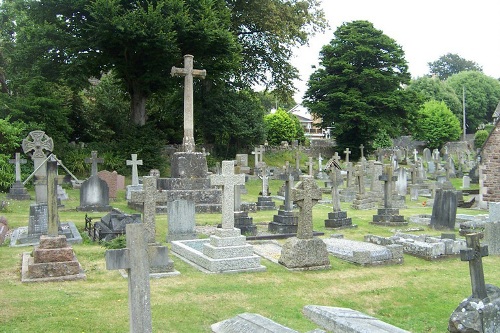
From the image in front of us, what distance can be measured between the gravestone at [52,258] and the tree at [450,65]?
100189 mm

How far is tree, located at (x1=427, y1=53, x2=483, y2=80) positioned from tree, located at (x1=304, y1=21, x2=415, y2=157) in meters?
59.4

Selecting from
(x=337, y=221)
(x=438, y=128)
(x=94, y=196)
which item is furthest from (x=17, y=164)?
(x=438, y=128)

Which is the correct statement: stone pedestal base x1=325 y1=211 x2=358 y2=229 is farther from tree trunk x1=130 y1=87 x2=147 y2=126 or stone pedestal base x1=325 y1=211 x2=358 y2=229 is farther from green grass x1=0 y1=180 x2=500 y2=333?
tree trunk x1=130 y1=87 x2=147 y2=126

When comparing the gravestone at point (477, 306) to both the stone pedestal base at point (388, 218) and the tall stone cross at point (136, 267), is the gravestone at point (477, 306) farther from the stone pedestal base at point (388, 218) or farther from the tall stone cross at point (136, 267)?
the stone pedestal base at point (388, 218)

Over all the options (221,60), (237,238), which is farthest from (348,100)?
(237,238)

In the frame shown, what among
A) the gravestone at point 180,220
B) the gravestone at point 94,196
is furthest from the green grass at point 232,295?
the gravestone at point 94,196

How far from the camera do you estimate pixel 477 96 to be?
7362cm

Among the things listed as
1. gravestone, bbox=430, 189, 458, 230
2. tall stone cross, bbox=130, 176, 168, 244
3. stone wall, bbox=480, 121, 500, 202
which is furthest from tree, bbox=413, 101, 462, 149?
tall stone cross, bbox=130, 176, 168, 244

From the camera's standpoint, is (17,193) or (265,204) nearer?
(265,204)

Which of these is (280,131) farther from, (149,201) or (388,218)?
(149,201)

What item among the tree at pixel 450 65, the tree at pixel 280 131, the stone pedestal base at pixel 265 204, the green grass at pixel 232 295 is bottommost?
the green grass at pixel 232 295

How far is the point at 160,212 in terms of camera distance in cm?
1731

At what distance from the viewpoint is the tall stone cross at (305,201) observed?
9844mm

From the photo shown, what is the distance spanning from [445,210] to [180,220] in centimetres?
801
